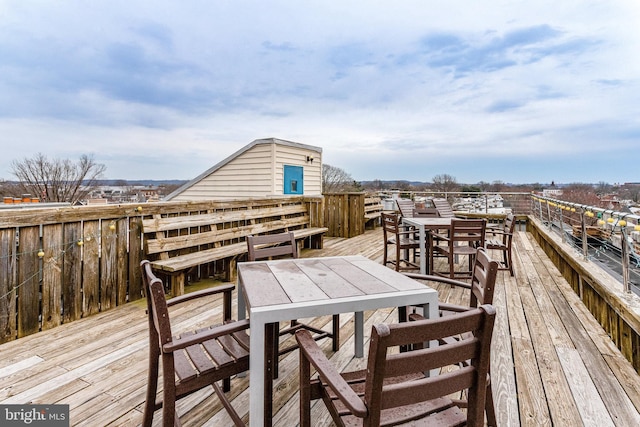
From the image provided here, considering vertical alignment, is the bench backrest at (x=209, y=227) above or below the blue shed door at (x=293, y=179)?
below

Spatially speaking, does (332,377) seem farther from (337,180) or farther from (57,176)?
(337,180)

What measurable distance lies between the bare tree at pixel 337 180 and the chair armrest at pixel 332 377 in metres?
21.4

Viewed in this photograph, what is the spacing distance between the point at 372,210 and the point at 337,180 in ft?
44.6

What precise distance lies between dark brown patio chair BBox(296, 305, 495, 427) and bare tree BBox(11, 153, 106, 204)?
15.0m

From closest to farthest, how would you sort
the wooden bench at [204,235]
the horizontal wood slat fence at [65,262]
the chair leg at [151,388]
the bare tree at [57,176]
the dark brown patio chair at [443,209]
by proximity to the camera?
the chair leg at [151,388]
the horizontal wood slat fence at [65,262]
the wooden bench at [204,235]
the dark brown patio chair at [443,209]
the bare tree at [57,176]

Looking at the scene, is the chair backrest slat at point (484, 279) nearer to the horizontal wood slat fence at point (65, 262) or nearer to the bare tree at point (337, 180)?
the horizontal wood slat fence at point (65, 262)

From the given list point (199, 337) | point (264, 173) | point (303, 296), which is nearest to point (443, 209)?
point (264, 173)

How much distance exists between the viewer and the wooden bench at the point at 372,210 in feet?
30.9

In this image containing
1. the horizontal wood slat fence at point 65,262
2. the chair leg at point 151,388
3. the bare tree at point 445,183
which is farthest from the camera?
the bare tree at point 445,183

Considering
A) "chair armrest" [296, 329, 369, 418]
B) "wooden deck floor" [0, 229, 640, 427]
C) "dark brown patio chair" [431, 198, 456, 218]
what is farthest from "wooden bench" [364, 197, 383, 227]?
"chair armrest" [296, 329, 369, 418]

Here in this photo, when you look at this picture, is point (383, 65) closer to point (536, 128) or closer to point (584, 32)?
point (584, 32)

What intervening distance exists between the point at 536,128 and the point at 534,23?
211 inches

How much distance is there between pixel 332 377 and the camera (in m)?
1.02

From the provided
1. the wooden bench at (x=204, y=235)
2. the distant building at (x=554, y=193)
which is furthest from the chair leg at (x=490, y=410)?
the distant building at (x=554, y=193)
